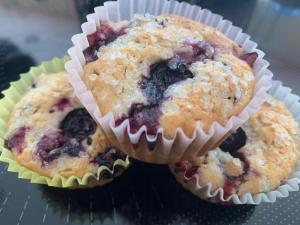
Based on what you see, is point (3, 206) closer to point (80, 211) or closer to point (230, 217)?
point (80, 211)

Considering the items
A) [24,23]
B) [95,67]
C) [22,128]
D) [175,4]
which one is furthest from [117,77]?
[24,23]

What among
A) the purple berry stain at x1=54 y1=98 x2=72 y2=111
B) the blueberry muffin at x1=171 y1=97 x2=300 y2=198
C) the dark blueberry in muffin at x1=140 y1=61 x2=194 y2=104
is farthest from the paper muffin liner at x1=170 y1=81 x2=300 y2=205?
the purple berry stain at x1=54 y1=98 x2=72 y2=111

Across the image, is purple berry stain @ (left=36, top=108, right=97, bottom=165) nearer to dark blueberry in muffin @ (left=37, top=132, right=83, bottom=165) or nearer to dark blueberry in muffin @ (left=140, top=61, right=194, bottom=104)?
dark blueberry in muffin @ (left=37, top=132, right=83, bottom=165)

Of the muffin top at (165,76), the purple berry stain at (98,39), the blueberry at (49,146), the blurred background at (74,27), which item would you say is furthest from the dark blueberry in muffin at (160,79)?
the blurred background at (74,27)

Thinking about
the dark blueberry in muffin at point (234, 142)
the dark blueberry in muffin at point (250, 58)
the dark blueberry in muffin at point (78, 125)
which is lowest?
the dark blueberry in muffin at point (78, 125)

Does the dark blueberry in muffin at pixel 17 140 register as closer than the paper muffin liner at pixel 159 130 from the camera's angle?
No

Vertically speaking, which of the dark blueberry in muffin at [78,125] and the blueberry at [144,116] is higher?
the blueberry at [144,116]

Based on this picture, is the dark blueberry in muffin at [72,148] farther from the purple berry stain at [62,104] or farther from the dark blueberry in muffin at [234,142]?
the dark blueberry in muffin at [234,142]
